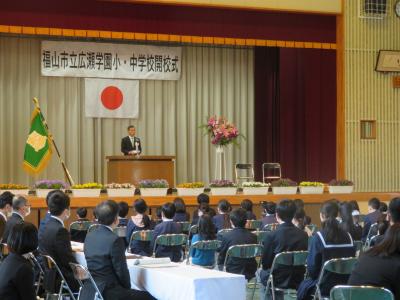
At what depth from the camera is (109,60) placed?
17.3 m

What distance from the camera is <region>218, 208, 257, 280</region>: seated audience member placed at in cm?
694

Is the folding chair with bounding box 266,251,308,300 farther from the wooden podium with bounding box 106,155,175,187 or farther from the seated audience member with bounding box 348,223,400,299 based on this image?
the wooden podium with bounding box 106,155,175,187

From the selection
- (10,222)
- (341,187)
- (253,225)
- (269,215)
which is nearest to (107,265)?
(10,222)

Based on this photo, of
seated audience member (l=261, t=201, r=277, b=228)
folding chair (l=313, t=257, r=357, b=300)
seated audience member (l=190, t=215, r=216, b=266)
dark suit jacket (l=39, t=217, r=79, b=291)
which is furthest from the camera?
seated audience member (l=261, t=201, r=277, b=228)

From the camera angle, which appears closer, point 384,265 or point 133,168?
point 384,265

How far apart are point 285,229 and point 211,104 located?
12.6m

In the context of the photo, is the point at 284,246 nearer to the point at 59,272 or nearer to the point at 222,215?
the point at 59,272

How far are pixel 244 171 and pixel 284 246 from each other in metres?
11.8

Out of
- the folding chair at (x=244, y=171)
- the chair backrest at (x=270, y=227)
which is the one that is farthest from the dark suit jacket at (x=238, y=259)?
the folding chair at (x=244, y=171)

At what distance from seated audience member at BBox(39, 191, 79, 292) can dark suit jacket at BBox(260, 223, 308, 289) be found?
1703 mm

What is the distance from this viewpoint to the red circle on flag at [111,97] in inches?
695

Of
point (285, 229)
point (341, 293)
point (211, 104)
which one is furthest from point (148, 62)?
point (341, 293)

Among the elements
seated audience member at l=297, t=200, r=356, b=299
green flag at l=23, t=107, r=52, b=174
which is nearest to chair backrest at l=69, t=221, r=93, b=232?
seated audience member at l=297, t=200, r=356, b=299

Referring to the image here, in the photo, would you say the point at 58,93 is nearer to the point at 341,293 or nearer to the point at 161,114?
the point at 161,114
